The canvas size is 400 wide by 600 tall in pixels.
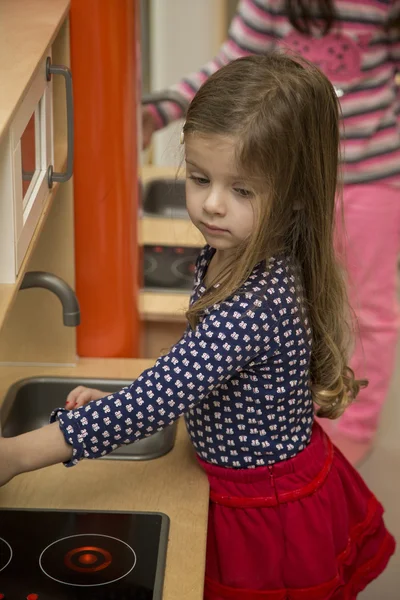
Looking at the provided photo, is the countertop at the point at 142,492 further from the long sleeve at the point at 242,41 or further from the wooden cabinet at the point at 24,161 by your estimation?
the long sleeve at the point at 242,41

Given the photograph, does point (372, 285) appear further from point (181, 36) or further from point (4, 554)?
point (4, 554)

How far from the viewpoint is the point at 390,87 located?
88.7 inches

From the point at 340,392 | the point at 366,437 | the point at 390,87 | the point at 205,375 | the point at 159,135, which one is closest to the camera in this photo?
the point at 205,375

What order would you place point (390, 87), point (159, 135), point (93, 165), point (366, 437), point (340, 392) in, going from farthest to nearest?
1. point (159, 135)
2. point (366, 437)
3. point (390, 87)
4. point (93, 165)
5. point (340, 392)

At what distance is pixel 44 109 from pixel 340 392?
1.95ft

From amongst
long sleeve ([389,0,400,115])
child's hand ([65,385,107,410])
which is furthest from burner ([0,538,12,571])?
long sleeve ([389,0,400,115])

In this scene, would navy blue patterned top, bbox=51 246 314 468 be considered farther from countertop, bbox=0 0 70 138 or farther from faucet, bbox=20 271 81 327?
countertop, bbox=0 0 70 138

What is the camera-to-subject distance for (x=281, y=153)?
118 centimetres

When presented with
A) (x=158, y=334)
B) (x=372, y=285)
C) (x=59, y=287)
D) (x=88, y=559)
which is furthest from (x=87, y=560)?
(x=372, y=285)

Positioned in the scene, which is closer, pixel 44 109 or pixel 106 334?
pixel 44 109

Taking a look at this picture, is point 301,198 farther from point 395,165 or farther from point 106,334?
point 395,165

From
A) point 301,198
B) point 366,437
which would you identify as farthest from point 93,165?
point 366,437

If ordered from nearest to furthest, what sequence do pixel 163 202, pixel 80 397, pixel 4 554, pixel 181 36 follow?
1. pixel 4 554
2. pixel 80 397
3. pixel 163 202
4. pixel 181 36

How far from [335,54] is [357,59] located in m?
0.05
